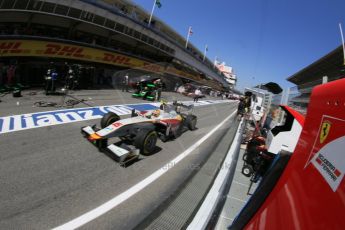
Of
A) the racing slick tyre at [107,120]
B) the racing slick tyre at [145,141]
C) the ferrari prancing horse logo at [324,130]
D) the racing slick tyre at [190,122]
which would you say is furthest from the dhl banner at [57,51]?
the ferrari prancing horse logo at [324,130]

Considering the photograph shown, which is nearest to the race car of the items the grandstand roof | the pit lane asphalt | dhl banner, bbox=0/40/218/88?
the pit lane asphalt

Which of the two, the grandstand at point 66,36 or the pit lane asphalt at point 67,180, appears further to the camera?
the grandstand at point 66,36

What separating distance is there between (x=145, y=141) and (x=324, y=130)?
494 cm

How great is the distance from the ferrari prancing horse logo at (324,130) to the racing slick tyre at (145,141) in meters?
4.86

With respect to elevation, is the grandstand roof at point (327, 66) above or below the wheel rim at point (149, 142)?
above

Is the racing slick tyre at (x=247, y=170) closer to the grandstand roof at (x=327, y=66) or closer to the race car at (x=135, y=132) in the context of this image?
the race car at (x=135, y=132)

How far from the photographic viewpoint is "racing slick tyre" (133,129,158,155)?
623cm

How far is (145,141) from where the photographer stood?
247 inches

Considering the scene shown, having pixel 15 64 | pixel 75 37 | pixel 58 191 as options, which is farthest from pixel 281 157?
pixel 75 37

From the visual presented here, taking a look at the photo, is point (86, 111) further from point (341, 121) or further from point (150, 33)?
point (150, 33)

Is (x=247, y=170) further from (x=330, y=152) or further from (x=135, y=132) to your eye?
(x=330, y=152)

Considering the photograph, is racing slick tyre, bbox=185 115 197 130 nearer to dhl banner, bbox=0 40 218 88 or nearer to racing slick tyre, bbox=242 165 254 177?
racing slick tyre, bbox=242 165 254 177

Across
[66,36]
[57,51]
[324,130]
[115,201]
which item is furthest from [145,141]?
[66,36]

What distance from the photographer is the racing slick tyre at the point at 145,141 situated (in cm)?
623
